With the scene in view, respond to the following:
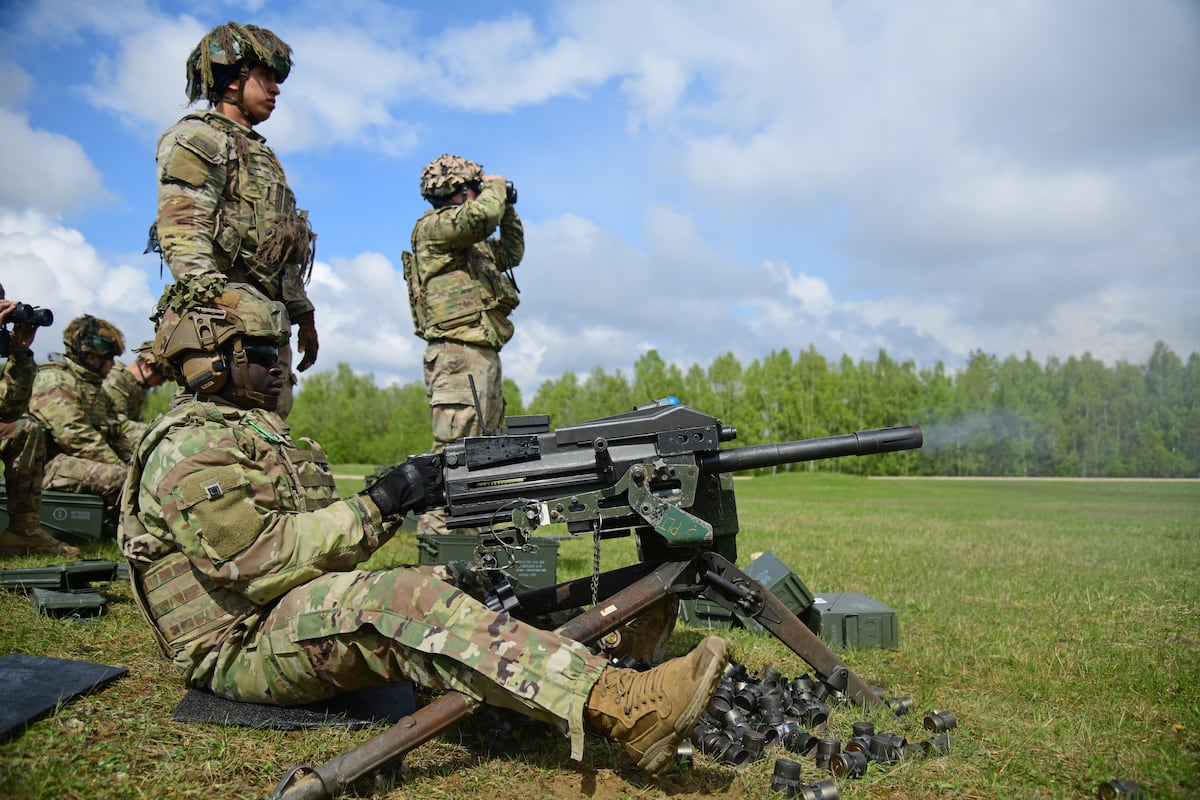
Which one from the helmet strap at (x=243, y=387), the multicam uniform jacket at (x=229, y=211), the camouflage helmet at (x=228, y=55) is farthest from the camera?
the camouflage helmet at (x=228, y=55)

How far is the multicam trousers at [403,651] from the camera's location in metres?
3.47

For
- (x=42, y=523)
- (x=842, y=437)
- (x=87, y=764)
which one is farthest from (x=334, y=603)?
(x=42, y=523)

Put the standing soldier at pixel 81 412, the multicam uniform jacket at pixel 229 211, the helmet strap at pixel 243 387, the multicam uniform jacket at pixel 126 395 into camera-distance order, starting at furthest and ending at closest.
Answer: the multicam uniform jacket at pixel 126 395 < the standing soldier at pixel 81 412 < the multicam uniform jacket at pixel 229 211 < the helmet strap at pixel 243 387

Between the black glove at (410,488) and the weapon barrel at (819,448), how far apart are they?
1458 mm

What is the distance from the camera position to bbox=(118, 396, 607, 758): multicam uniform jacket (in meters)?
3.53

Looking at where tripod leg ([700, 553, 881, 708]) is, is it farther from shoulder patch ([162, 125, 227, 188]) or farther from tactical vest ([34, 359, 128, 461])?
tactical vest ([34, 359, 128, 461])

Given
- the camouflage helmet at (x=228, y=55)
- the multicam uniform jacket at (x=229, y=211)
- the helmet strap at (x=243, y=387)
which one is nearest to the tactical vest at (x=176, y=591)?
the helmet strap at (x=243, y=387)

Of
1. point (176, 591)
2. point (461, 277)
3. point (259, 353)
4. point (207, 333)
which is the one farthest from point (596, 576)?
point (461, 277)

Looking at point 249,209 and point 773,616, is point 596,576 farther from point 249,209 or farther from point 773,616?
point 249,209

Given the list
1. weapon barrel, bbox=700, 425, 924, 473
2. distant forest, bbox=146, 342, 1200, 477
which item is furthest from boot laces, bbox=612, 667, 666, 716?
distant forest, bbox=146, 342, 1200, 477

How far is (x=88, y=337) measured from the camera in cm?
993

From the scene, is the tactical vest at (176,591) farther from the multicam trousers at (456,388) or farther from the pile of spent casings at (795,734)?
the multicam trousers at (456,388)

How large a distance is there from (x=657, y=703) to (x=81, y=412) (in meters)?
9.28

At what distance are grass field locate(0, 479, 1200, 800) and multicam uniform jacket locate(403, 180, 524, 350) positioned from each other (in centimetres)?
275
